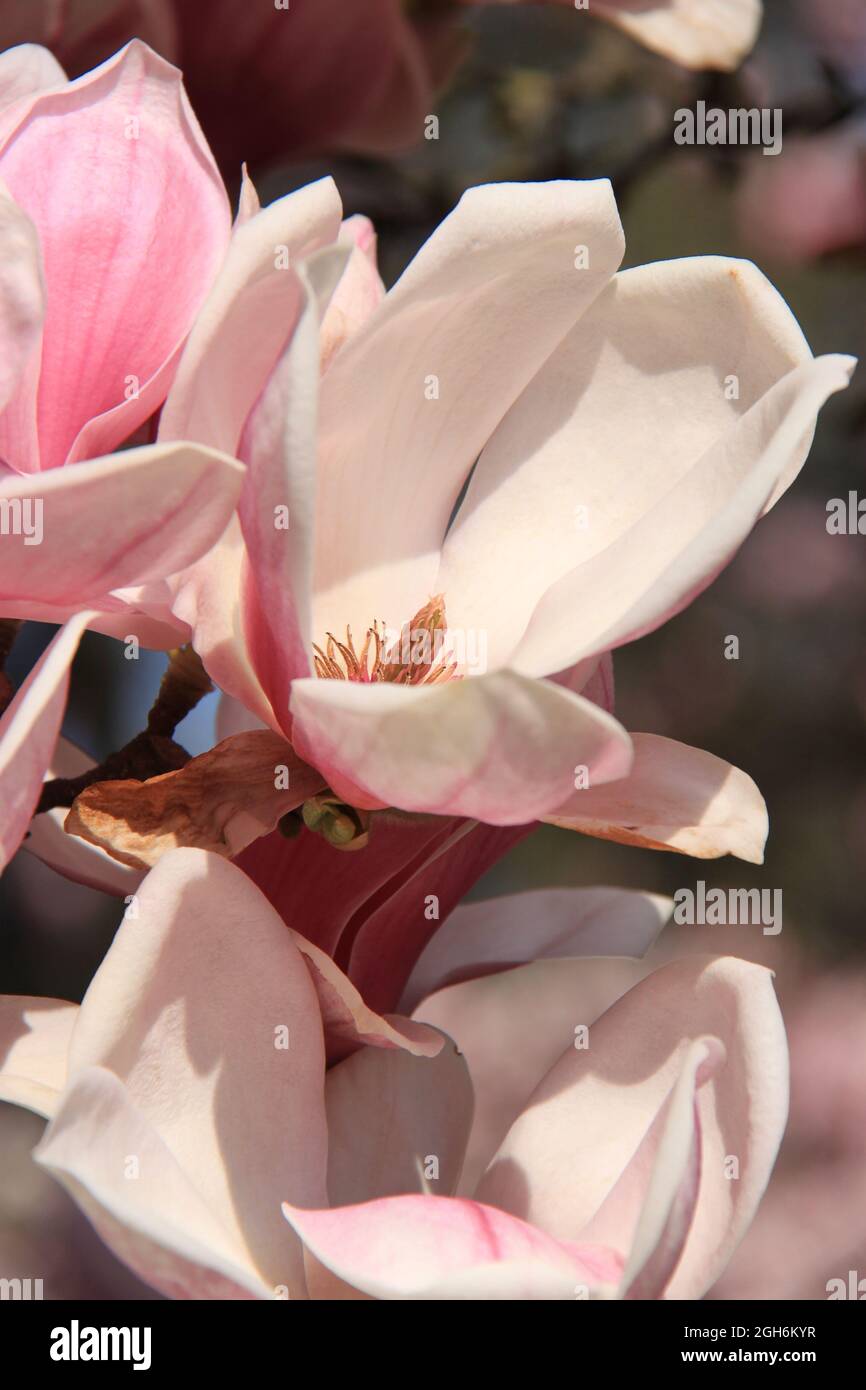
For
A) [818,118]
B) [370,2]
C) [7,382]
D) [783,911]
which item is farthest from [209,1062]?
[783,911]

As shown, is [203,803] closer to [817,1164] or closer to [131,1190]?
[131,1190]

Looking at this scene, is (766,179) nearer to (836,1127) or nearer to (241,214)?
(836,1127)

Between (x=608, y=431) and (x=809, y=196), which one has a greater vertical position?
(x=809, y=196)

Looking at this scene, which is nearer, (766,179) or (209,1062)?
(209,1062)

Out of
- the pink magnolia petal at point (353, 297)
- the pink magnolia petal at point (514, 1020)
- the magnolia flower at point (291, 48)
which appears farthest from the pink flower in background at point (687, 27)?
the pink magnolia petal at point (514, 1020)

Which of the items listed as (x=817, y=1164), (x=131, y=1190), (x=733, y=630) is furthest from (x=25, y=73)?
(x=733, y=630)

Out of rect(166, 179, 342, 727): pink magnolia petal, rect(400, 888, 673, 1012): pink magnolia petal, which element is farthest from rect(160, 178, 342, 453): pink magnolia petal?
rect(400, 888, 673, 1012): pink magnolia petal
